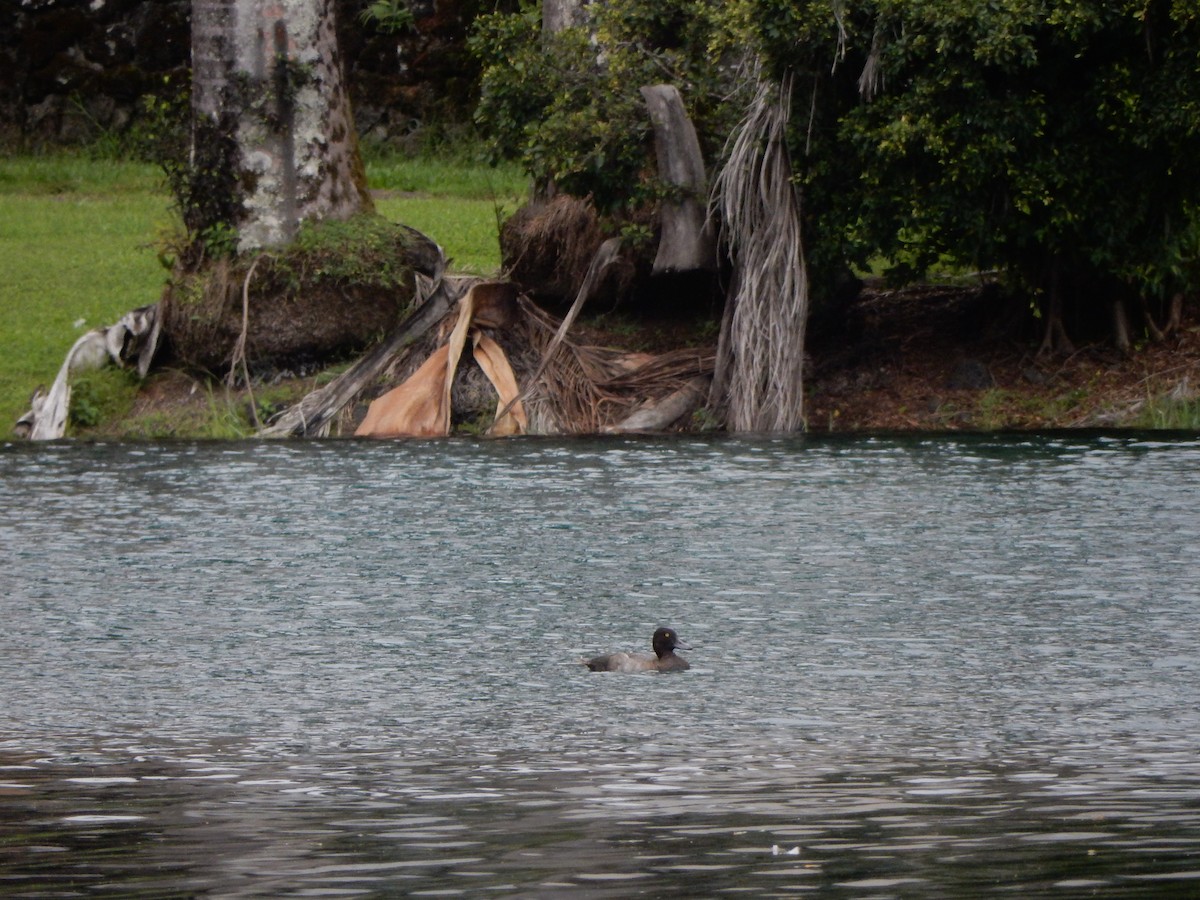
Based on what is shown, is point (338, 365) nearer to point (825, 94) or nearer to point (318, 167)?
point (318, 167)

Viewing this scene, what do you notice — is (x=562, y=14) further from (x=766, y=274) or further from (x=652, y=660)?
(x=652, y=660)

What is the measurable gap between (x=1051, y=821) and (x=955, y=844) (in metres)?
0.42

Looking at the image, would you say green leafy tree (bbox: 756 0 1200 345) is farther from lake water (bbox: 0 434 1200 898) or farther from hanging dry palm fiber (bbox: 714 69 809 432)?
lake water (bbox: 0 434 1200 898)

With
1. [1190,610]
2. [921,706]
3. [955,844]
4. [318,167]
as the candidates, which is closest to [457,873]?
[955,844]

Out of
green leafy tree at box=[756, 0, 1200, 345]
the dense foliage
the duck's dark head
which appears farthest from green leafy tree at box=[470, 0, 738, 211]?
the duck's dark head

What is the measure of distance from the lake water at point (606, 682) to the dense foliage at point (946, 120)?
2889 millimetres

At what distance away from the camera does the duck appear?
8570mm

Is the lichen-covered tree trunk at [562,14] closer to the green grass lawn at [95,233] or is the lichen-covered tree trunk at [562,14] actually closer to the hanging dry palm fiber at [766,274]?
the green grass lawn at [95,233]

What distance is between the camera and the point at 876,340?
20.0 metres

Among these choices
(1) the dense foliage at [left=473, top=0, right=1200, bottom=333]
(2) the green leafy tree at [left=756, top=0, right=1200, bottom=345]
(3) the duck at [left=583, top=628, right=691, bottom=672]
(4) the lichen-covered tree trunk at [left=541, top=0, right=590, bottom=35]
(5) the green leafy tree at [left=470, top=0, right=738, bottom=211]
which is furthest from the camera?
(4) the lichen-covered tree trunk at [left=541, top=0, right=590, bottom=35]

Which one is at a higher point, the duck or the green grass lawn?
the green grass lawn

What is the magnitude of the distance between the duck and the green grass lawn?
448 inches

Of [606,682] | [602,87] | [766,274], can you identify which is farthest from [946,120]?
[606,682]

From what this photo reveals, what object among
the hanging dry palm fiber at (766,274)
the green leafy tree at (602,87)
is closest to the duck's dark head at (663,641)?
the hanging dry palm fiber at (766,274)
